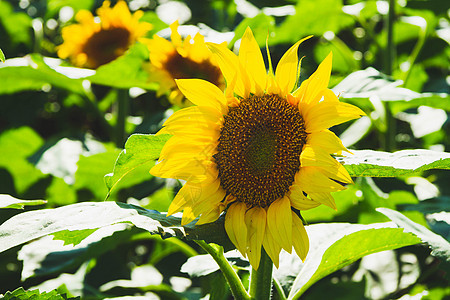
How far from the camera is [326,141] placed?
90 cm

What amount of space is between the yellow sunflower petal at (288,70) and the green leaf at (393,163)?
0.53ft

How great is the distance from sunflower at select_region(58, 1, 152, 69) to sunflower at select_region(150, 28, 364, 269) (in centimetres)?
123

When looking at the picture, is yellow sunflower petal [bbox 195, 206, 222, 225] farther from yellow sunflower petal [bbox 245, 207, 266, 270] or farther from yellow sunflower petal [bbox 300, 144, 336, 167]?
yellow sunflower petal [bbox 300, 144, 336, 167]

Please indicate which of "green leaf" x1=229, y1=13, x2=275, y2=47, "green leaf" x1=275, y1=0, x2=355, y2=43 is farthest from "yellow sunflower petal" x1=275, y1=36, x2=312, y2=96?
"green leaf" x1=275, y1=0, x2=355, y2=43

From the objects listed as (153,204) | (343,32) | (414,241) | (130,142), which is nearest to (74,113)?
(153,204)

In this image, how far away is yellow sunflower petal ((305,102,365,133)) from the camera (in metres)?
0.90

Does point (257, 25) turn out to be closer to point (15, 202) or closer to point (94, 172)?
point (94, 172)

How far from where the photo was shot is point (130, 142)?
3.09 ft

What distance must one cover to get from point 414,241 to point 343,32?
5.97ft

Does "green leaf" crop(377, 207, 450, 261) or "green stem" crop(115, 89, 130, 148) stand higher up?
"green leaf" crop(377, 207, 450, 261)

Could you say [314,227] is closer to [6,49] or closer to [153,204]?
[153,204]

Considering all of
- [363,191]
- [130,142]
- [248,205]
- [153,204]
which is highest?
[130,142]

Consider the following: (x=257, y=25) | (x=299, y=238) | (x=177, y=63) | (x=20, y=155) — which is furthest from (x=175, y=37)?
(x=299, y=238)

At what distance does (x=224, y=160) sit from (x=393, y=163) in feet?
1.00
